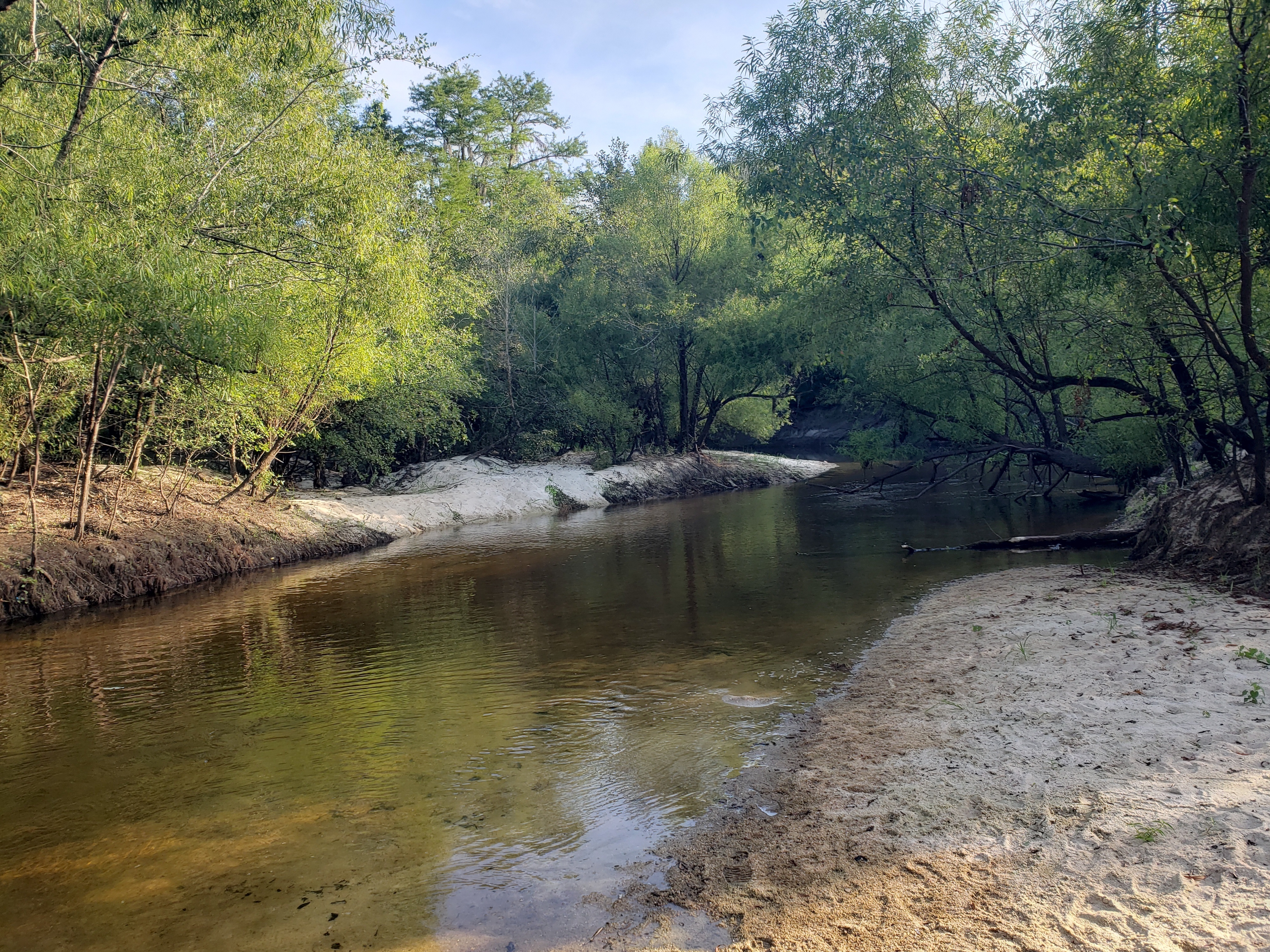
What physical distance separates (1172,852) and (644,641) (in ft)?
21.2

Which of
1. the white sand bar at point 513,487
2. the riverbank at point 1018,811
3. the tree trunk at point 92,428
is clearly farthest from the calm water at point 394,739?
the white sand bar at point 513,487

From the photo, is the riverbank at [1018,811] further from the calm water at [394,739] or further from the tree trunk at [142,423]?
the tree trunk at [142,423]

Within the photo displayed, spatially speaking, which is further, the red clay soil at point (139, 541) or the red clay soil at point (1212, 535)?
the red clay soil at point (139, 541)

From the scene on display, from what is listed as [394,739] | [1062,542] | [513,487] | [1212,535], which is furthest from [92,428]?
[1062,542]

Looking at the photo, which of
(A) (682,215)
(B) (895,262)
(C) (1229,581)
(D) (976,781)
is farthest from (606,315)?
(D) (976,781)

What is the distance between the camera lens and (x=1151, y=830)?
4.17 metres

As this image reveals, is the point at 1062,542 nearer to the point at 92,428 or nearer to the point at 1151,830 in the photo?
the point at 1151,830

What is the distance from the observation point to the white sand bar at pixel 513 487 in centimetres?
2122

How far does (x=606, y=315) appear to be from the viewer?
29422mm

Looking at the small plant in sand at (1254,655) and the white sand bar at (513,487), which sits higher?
the white sand bar at (513,487)

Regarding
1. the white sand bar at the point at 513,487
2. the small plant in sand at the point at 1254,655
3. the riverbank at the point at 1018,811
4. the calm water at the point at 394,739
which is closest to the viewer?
the riverbank at the point at 1018,811

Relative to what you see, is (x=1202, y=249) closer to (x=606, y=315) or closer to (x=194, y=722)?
(x=194, y=722)

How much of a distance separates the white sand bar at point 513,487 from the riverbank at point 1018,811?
15863 millimetres

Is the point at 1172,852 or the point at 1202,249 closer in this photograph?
the point at 1172,852
